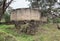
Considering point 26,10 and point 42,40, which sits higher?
point 26,10

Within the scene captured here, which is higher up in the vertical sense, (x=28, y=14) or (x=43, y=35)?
(x=28, y=14)

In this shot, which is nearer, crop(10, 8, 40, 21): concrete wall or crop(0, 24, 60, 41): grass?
crop(0, 24, 60, 41): grass

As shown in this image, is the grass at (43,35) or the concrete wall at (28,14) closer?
the grass at (43,35)

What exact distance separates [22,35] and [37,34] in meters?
0.46

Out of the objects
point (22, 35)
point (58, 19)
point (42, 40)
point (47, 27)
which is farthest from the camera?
point (58, 19)

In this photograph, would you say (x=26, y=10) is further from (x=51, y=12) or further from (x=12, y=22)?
(x=51, y=12)

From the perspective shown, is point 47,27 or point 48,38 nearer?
point 48,38

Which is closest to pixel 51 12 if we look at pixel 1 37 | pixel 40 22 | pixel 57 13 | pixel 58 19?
pixel 57 13

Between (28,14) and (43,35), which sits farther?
(28,14)

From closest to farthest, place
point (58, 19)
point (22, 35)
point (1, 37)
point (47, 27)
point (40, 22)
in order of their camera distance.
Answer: point (1, 37), point (22, 35), point (47, 27), point (40, 22), point (58, 19)

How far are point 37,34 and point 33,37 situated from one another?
0.32m

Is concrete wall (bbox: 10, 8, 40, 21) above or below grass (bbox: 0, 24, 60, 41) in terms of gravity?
above

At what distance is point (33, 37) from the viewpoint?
5.74 meters

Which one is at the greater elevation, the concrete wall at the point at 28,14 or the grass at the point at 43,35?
the concrete wall at the point at 28,14
